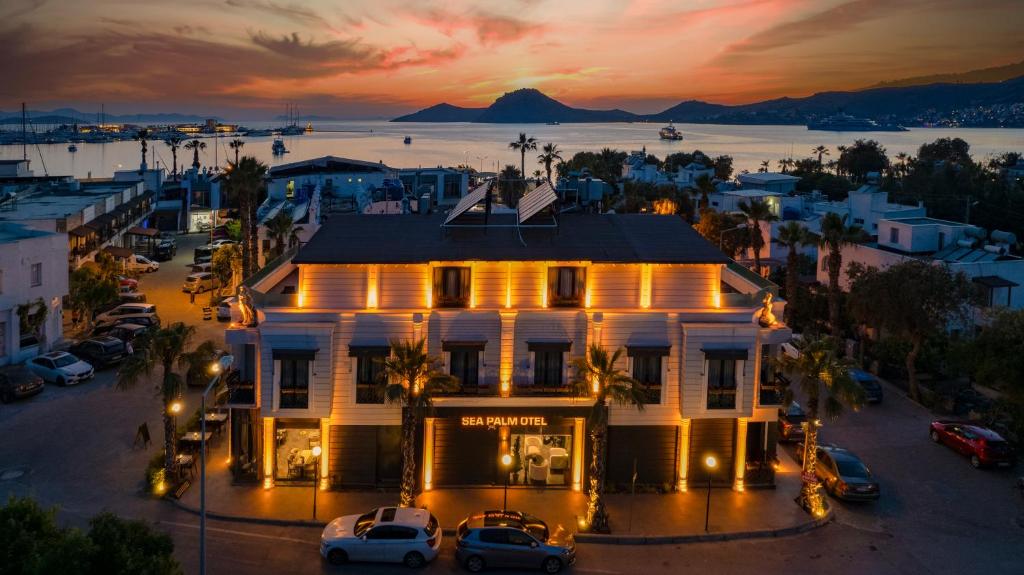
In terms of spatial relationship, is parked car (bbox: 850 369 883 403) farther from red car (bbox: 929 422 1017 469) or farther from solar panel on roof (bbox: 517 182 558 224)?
solar panel on roof (bbox: 517 182 558 224)

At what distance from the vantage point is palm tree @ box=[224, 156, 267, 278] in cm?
5091

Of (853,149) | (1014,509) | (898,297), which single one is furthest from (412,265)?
(853,149)

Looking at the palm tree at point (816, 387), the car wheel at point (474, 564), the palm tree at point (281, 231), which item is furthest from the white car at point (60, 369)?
the palm tree at point (816, 387)

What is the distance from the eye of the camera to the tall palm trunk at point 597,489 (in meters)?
23.2

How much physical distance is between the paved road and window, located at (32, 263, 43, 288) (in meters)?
8.92

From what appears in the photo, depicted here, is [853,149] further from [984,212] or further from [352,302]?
[352,302]

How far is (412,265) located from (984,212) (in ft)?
254

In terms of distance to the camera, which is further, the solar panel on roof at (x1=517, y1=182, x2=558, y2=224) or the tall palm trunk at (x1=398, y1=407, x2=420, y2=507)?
the solar panel on roof at (x1=517, y1=182, x2=558, y2=224)

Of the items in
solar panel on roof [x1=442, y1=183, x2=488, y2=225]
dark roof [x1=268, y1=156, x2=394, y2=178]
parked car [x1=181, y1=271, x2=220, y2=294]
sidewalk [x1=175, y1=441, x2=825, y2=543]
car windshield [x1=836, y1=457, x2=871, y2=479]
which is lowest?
sidewalk [x1=175, y1=441, x2=825, y2=543]

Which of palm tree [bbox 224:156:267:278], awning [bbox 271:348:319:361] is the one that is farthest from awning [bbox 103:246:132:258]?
awning [bbox 271:348:319:361]

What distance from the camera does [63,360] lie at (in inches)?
1406

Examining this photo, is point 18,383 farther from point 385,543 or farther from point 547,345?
point 547,345

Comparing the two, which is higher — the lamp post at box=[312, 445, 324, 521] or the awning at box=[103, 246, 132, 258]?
the awning at box=[103, 246, 132, 258]

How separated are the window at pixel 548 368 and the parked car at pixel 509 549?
5.59m
